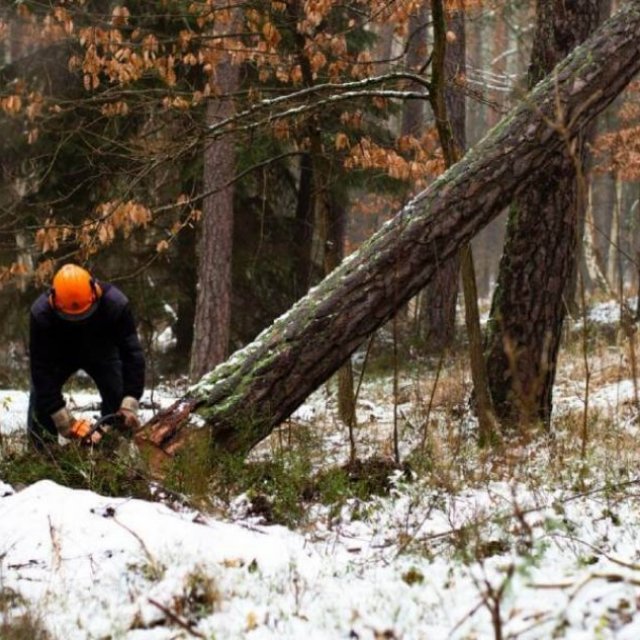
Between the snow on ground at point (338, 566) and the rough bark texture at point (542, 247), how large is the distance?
1580 millimetres

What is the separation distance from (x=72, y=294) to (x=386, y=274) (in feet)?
6.83

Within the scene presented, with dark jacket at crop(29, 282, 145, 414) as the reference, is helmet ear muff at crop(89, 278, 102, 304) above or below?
above

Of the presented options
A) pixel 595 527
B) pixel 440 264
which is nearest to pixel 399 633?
pixel 595 527

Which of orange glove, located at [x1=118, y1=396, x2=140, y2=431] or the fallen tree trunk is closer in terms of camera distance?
the fallen tree trunk

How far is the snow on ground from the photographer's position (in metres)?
2.75

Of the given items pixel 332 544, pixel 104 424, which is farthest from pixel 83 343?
pixel 332 544

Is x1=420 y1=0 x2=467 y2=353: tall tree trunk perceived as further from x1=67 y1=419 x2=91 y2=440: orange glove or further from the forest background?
x1=67 y1=419 x2=91 y2=440: orange glove

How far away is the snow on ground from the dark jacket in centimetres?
93

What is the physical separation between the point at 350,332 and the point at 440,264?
0.71 m

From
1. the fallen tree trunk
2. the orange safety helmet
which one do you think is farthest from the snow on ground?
the orange safety helmet

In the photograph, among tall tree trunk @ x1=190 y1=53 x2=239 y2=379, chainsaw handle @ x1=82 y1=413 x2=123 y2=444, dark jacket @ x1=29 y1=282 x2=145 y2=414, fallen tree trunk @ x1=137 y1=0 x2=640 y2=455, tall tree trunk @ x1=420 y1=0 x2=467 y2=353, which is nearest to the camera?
fallen tree trunk @ x1=137 y1=0 x2=640 y2=455

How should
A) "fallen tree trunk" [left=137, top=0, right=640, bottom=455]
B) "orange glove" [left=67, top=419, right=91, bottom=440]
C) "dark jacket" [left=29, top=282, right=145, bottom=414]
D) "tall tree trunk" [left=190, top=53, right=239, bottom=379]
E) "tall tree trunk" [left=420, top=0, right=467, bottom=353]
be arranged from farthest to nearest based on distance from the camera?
"tall tree trunk" [left=420, top=0, right=467, bottom=353]
"tall tree trunk" [left=190, top=53, right=239, bottom=379]
"dark jacket" [left=29, top=282, right=145, bottom=414]
"orange glove" [left=67, top=419, right=91, bottom=440]
"fallen tree trunk" [left=137, top=0, right=640, bottom=455]

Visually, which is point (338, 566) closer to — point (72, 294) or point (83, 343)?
point (72, 294)

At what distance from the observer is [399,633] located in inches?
108
